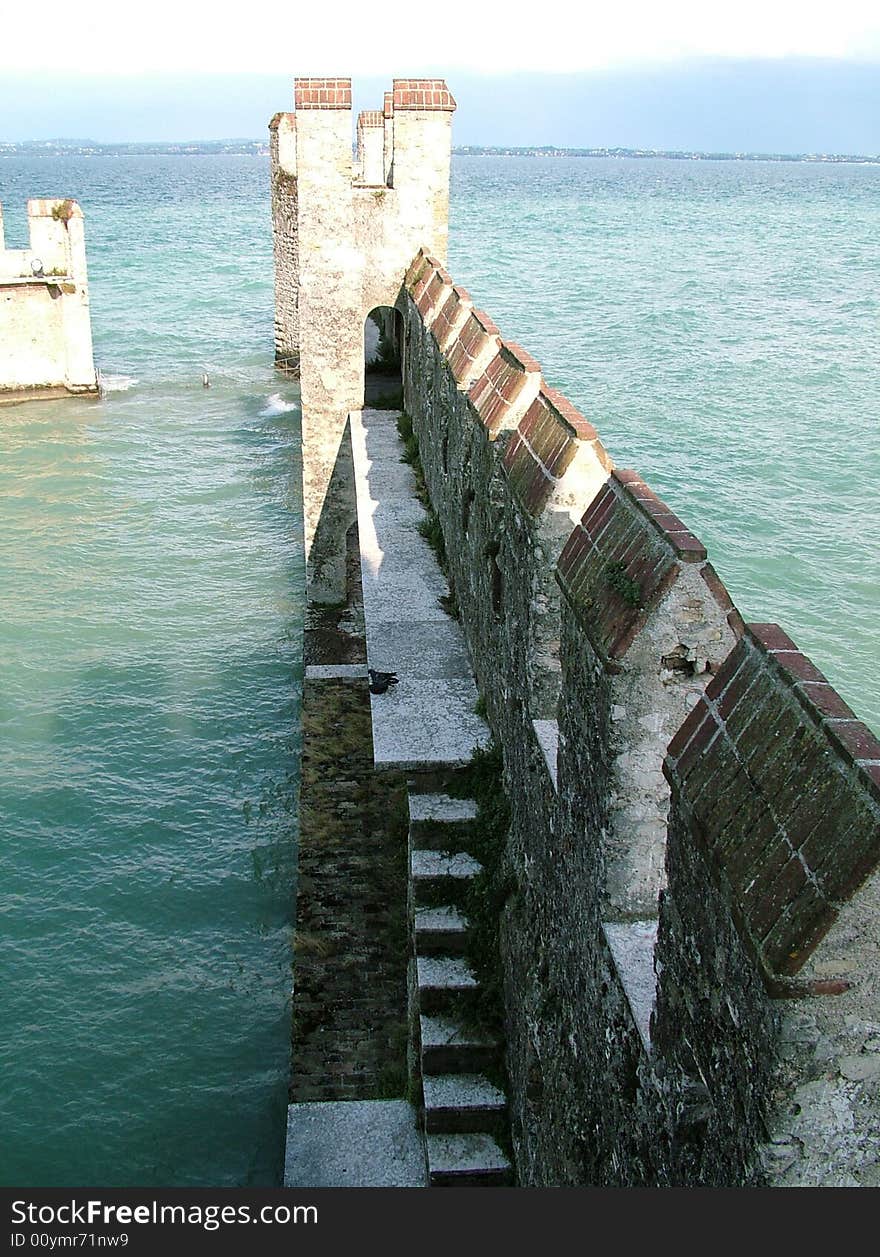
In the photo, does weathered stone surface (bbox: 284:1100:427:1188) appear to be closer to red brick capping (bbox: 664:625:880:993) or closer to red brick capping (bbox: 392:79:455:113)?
red brick capping (bbox: 664:625:880:993)

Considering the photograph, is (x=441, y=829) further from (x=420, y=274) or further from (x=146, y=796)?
(x=420, y=274)

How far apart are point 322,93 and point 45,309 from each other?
19.8 m

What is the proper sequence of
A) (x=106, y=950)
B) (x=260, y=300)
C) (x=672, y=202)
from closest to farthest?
(x=106, y=950) → (x=260, y=300) → (x=672, y=202)

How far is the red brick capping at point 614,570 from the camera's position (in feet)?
15.3

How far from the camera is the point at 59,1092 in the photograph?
33.3ft

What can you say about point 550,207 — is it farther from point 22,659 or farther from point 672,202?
point 22,659

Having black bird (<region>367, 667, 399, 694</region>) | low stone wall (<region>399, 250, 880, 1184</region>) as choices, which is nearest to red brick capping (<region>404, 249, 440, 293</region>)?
low stone wall (<region>399, 250, 880, 1184</region>)

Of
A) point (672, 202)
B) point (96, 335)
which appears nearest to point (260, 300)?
point (96, 335)

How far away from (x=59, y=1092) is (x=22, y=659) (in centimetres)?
861

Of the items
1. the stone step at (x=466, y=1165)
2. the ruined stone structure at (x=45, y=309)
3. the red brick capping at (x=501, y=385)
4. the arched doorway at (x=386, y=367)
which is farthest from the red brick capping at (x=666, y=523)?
the ruined stone structure at (x=45, y=309)

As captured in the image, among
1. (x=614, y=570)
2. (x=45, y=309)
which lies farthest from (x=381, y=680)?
(x=45, y=309)

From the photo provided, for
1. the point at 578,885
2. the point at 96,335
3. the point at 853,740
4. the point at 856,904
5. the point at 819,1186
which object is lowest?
the point at 96,335

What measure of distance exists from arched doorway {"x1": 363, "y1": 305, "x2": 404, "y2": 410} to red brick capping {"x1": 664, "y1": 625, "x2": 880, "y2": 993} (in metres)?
13.8

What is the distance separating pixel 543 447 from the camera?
274 inches
